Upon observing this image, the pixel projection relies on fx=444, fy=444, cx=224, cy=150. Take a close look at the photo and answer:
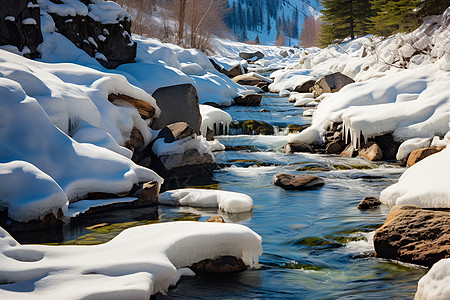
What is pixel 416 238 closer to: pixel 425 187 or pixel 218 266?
pixel 425 187

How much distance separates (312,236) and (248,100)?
1406cm

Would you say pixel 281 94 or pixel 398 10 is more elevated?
pixel 398 10

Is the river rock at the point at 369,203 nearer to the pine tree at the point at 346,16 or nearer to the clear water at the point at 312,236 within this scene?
the clear water at the point at 312,236

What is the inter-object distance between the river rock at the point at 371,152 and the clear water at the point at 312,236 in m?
0.29

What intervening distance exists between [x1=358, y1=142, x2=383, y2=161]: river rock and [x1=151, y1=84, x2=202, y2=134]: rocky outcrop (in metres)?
4.19

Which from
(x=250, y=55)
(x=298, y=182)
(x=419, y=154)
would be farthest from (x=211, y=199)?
(x=250, y=55)

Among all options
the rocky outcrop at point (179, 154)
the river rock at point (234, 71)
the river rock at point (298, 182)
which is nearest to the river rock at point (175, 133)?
the rocky outcrop at point (179, 154)

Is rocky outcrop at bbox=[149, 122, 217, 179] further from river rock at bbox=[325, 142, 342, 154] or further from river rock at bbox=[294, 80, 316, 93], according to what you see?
river rock at bbox=[294, 80, 316, 93]

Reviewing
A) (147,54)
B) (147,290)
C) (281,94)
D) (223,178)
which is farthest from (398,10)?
(147,290)

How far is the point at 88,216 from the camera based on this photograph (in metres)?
5.97

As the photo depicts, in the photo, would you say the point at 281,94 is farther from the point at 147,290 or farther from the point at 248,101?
the point at 147,290

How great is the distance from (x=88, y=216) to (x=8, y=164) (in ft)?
4.08

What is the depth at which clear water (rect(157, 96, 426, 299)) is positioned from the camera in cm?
389

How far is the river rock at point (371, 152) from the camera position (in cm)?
1023
